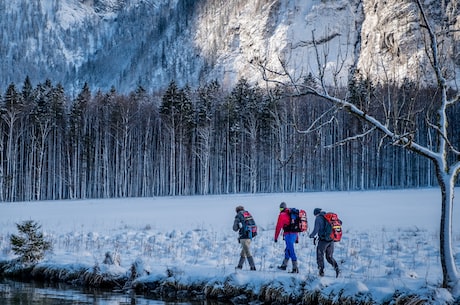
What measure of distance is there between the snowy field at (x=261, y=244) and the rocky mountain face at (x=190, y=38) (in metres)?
13.2

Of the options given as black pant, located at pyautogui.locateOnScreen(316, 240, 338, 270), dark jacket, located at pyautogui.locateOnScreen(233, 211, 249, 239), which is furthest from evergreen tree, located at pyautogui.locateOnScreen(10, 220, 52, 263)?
black pant, located at pyautogui.locateOnScreen(316, 240, 338, 270)

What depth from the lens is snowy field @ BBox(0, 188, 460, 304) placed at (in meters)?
10.3

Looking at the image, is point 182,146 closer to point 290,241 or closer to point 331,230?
point 290,241

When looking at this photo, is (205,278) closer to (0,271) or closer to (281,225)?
(281,225)

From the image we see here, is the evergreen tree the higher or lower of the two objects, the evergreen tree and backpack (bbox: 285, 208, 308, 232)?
the lower

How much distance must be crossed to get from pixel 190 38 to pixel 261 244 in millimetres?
98727

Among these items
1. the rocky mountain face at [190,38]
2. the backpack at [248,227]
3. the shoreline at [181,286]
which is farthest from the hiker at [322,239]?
the rocky mountain face at [190,38]

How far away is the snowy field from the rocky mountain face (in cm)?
1320

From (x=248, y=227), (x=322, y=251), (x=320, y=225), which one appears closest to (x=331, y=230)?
(x=320, y=225)

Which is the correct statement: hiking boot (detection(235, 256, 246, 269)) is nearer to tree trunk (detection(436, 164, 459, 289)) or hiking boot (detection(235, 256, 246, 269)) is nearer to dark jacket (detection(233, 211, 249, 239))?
dark jacket (detection(233, 211, 249, 239))

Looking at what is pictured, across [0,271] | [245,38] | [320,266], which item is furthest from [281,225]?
[245,38]

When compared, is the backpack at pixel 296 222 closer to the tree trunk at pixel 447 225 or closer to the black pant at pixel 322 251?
the black pant at pixel 322 251

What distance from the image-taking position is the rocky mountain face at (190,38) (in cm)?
6850

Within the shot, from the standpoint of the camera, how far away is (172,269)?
1198 centimetres
